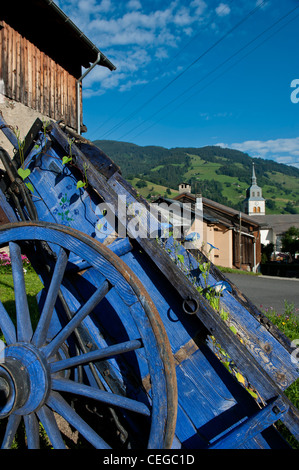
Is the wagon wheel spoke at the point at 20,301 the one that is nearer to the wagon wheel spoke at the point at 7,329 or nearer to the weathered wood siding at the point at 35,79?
the wagon wheel spoke at the point at 7,329

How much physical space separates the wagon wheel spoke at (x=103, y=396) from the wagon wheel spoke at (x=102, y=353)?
81mm

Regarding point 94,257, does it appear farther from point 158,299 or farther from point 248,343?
point 248,343

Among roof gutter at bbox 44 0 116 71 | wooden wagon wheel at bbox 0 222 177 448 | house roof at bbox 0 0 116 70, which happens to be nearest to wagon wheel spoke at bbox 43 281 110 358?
wooden wagon wheel at bbox 0 222 177 448

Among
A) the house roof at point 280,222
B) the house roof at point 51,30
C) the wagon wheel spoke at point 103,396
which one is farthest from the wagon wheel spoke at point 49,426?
the house roof at point 280,222

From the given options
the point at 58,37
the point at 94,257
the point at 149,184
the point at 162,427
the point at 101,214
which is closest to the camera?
the point at 162,427

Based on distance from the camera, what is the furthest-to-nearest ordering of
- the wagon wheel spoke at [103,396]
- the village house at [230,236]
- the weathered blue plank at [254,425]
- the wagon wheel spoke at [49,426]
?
the village house at [230,236]
the wagon wheel spoke at [49,426]
the wagon wheel spoke at [103,396]
the weathered blue plank at [254,425]

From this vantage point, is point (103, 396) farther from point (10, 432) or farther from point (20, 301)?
point (20, 301)

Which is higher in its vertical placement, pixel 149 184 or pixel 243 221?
pixel 149 184

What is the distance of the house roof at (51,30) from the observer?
8.15 meters

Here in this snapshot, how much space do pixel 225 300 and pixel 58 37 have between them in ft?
34.3

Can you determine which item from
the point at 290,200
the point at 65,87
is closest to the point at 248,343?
the point at 65,87

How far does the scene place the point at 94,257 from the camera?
1.53 m

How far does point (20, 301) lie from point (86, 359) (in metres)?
0.52

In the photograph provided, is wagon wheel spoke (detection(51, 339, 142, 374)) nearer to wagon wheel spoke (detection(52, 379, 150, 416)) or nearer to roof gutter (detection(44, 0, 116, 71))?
wagon wheel spoke (detection(52, 379, 150, 416))
